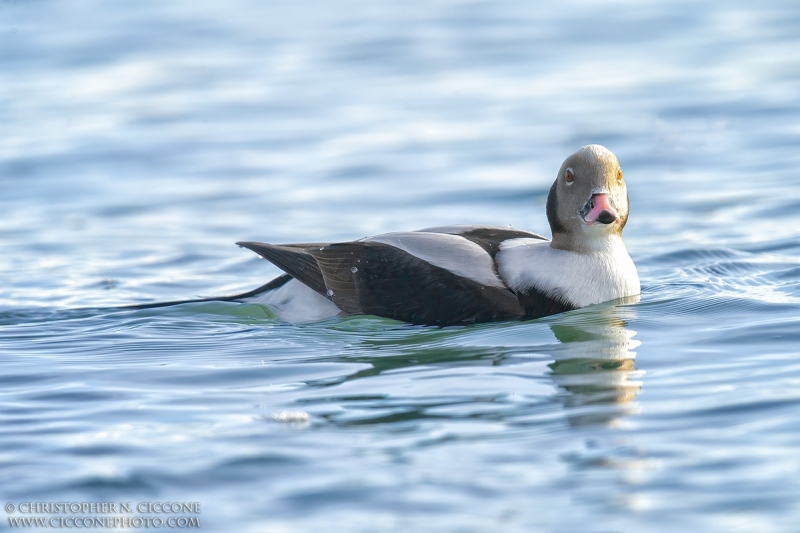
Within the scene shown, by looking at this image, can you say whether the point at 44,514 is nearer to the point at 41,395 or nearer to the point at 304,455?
the point at 304,455

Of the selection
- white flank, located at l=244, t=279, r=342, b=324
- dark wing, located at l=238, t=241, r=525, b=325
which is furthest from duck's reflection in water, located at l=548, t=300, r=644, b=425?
white flank, located at l=244, t=279, r=342, b=324

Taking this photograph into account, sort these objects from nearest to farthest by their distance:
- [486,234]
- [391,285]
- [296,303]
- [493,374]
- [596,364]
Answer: [493,374] → [596,364] → [391,285] → [486,234] → [296,303]

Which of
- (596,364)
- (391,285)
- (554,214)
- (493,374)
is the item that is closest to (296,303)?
(391,285)

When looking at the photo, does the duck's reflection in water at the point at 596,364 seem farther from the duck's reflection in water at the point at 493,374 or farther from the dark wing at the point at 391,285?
the dark wing at the point at 391,285

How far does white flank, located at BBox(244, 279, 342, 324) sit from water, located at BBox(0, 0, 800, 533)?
0.41 ft

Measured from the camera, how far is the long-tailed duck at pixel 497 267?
5605 millimetres

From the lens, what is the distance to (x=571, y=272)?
18.6 ft

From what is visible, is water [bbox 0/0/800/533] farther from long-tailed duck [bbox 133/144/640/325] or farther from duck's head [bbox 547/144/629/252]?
duck's head [bbox 547/144/629/252]

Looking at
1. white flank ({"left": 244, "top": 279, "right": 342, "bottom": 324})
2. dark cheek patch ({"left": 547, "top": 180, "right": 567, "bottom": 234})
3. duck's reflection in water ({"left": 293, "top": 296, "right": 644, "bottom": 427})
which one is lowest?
duck's reflection in water ({"left": 293, "top": 296, "right": 644, "bottom": 427})

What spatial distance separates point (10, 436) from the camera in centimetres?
422

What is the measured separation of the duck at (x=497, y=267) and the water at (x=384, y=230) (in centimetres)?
14

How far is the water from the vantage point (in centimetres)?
366

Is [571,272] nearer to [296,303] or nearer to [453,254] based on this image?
[453,254]

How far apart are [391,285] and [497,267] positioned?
19.7 inches
